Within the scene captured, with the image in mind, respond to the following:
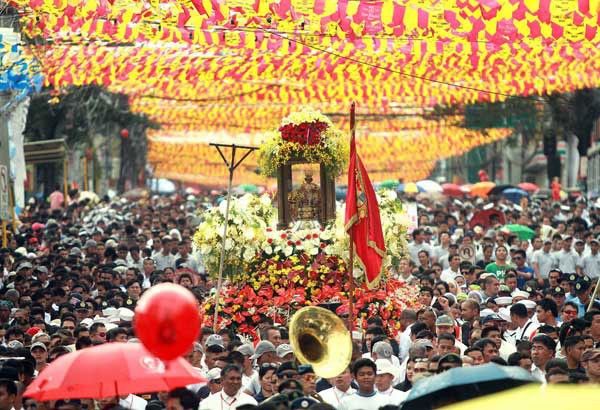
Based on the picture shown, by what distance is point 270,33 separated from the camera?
23.3 metres

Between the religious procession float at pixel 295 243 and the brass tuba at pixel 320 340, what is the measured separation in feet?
15.1

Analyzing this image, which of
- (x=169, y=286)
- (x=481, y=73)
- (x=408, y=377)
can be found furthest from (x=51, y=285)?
(x=169, y=286)

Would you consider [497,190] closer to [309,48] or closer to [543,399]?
[309,48]

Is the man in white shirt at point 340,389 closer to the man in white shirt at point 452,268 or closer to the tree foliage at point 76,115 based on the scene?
the man in white shirt at point 452,268

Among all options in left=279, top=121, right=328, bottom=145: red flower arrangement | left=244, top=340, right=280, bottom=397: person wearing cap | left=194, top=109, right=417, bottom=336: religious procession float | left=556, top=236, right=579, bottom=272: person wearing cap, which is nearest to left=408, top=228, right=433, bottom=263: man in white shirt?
left=556, top=236, right=579, bottom=272: person wearing cap

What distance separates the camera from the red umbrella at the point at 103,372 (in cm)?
1018

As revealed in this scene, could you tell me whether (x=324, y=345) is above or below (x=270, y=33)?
below

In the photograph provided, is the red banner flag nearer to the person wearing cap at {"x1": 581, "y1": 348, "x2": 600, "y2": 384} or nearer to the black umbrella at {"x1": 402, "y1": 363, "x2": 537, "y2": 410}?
the person wearing cap at {"x1": 581, "y1": 348, "x2": 600, "y2": 384}

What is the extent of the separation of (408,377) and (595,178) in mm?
54750

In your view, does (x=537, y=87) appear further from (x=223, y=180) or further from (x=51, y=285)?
(x=223, y=180)

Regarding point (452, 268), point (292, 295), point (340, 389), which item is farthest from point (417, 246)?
point (340, 389)

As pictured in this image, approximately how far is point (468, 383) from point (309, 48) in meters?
16.4

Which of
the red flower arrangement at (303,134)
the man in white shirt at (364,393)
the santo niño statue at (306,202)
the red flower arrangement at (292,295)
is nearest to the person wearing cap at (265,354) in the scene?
the man in white shirt at (364,393)

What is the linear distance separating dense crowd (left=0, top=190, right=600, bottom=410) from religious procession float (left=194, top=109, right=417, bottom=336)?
15.5 inches
